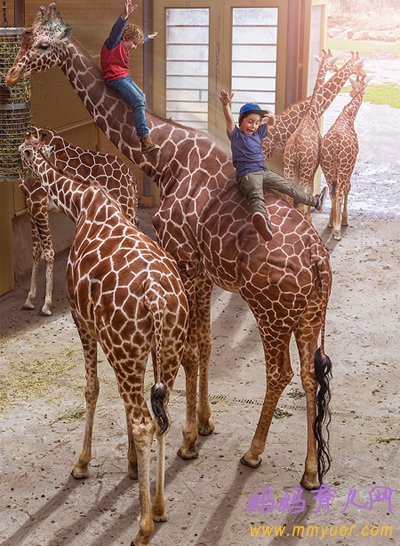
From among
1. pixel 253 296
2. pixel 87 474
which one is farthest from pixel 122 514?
pixel 253 296

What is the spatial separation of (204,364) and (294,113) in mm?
6253

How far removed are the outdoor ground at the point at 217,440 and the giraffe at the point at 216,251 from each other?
24 centimetres

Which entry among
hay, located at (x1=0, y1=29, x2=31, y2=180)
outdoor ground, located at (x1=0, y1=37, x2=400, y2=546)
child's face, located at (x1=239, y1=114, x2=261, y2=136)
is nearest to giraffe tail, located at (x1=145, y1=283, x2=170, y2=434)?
outdoor ground, located at (x1=0, y1=37, x2=400, y2=546)

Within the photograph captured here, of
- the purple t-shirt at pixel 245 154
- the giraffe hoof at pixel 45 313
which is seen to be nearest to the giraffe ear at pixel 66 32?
the purple t-shirt at pixel 245 154

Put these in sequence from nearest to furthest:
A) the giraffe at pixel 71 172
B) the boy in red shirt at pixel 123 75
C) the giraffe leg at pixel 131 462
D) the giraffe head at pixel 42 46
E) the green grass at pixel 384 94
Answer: the giraffe leg at pixel 131 462
the boy in red shirt at pixel 123 75
the giraffe head at pixel 42 46
the giraffe at pixel 71 172
the green grass at pixel 384 94

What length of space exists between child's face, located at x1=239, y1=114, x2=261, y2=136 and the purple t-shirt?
0.11ft

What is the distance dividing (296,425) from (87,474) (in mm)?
1860

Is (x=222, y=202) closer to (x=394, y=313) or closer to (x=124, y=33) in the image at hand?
(x=124, y=33)

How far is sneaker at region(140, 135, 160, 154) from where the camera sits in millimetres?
7180

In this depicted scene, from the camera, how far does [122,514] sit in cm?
621

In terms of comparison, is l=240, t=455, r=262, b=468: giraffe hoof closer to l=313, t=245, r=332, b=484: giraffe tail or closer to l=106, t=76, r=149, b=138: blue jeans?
l=313, t=245, r=332, b=484: giraffe tail

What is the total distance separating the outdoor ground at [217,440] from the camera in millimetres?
6102

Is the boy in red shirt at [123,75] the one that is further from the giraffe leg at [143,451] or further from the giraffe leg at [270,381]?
the giraffe leg at [143,451]

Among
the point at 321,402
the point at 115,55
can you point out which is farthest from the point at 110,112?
the point at 321,402
